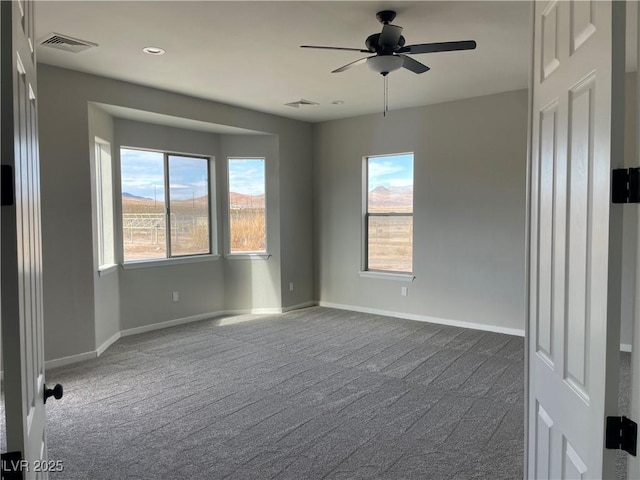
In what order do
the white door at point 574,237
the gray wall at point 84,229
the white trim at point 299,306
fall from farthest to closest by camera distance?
the white trim at point 299,306, the gray wall at point 84,229, the white door at point 574,237

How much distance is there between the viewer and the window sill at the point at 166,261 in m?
5.43

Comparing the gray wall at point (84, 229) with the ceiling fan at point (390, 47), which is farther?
the gray wall at point (84, 229)

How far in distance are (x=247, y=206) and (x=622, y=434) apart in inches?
235

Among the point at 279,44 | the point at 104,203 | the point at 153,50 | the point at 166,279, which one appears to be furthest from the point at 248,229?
the point at 279,44

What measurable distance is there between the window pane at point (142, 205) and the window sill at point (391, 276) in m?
2.91

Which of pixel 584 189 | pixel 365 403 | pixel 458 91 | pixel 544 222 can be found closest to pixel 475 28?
pixel 458 91

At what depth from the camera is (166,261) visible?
5.79 meters

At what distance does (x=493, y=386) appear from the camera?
372cm

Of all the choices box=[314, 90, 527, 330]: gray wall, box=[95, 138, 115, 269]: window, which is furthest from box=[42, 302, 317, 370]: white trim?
box=[314, 90, 527, 330]: gray wall

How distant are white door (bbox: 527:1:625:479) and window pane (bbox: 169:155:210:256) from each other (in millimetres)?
5216

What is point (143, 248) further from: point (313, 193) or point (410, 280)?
point (410, 280)

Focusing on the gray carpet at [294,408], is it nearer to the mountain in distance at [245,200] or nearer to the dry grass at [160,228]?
the dry grass at [160,228]

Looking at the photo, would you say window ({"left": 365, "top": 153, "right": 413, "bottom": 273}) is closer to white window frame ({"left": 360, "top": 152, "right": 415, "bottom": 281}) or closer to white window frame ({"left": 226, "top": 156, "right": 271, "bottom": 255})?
white window frame ({"left": 360, "top": 152, "right": 415, "bottom": 281})

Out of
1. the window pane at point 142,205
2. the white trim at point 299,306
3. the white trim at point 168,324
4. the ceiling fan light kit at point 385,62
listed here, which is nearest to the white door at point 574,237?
the ceiling fan light kit at point 385,62
